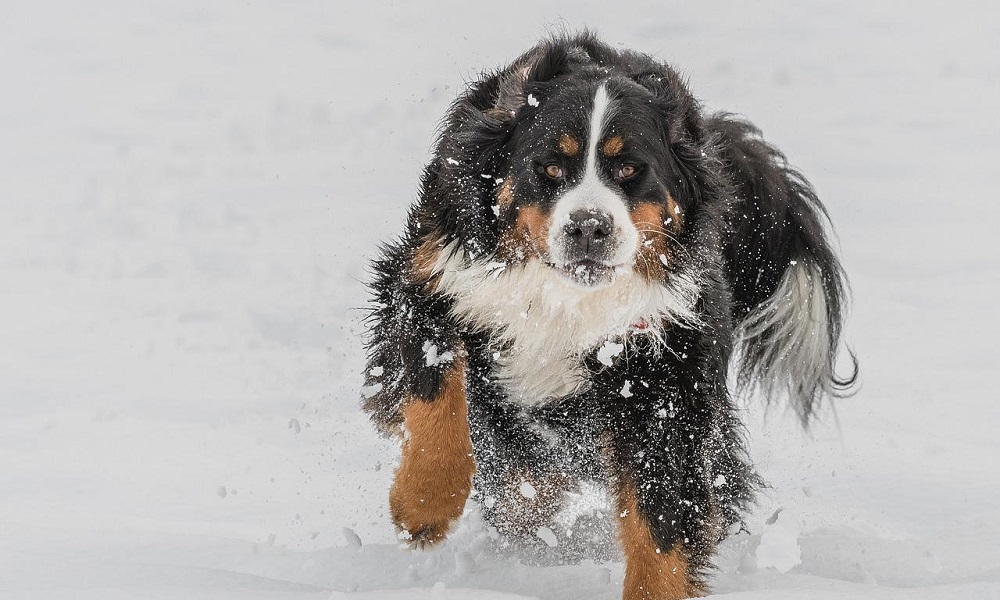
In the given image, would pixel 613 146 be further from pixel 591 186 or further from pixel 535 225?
pixel 535 225

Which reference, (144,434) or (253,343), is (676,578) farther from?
(253,343)

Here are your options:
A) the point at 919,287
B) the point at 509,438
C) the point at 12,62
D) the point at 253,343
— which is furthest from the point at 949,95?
the point at 12,62

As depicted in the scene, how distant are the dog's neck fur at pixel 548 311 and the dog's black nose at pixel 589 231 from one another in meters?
0.23

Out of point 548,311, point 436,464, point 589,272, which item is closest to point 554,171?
point 589,272

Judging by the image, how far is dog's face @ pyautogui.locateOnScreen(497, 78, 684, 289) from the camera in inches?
140

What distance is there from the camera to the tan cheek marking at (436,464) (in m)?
3.93

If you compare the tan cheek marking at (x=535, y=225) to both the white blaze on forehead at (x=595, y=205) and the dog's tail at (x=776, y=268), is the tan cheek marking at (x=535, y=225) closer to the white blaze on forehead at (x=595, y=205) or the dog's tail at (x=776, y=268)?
the white blaze on forehead at (x=595, y=205)

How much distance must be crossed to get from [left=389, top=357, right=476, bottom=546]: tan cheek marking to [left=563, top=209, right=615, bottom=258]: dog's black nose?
0.76 metres

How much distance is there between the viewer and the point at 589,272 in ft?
11.9

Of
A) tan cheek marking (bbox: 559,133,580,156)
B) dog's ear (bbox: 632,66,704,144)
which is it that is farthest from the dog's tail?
tan cheek marking (bbox: 559,133,580,156)

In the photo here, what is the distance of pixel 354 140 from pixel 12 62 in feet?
15.4

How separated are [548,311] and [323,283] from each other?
3.77 meters

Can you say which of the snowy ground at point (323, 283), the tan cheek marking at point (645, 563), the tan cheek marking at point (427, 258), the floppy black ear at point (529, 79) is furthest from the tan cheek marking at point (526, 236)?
the snowy ground at point (323, 283)

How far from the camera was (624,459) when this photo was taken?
12.7 ft
